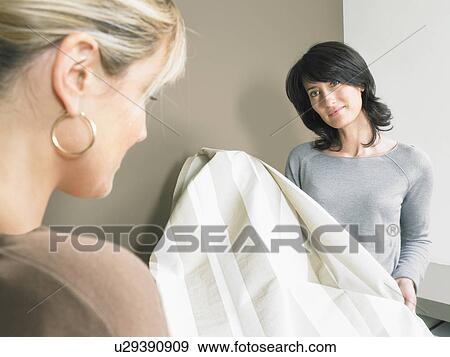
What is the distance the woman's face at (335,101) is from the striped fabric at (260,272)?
130mm

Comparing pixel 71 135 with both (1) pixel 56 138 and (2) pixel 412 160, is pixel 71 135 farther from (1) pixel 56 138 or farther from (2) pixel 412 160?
(2) pixel 412 160

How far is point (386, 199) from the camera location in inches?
23.4

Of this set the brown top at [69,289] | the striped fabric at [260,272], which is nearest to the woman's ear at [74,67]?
the brown top at [69,289]

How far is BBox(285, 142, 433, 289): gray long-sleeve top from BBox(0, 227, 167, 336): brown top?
16.5 inches

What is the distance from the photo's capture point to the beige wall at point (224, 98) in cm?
55

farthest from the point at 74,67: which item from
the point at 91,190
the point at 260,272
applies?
the point at 260,272

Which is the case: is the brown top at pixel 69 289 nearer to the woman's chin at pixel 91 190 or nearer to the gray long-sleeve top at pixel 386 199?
the woman's chin at pixel 91 190

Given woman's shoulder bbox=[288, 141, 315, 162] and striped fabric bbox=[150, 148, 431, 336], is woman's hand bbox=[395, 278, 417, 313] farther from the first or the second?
woman's shoulder bbox=[288, 141, 315, 162]

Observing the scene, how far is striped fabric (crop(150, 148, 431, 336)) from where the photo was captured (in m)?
0.44

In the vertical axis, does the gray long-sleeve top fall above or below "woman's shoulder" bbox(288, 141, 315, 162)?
below

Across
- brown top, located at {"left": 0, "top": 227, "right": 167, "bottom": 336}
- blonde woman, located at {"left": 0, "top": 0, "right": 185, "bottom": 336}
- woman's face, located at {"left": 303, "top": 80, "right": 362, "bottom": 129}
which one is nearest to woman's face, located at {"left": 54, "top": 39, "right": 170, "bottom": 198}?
blonde woman, located at {"left": 0, "top": 0, "right": 185, "bottom": 336}

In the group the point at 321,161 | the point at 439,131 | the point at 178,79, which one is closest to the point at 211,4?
the point at 178,79

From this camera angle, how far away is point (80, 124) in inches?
12.5

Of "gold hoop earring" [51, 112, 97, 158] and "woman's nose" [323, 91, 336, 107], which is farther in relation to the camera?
"woman's nose" [323, 91, 336, 107]
